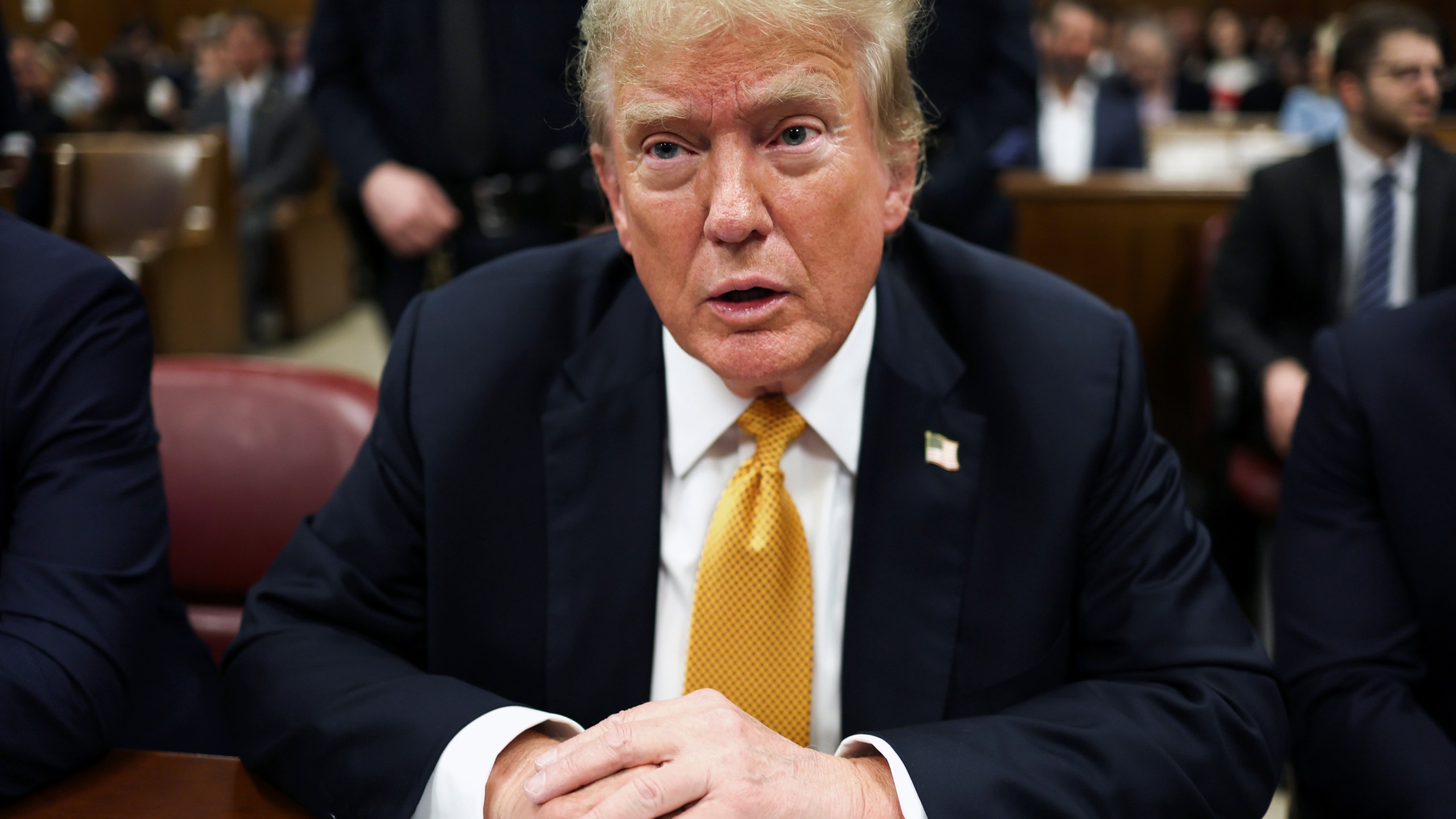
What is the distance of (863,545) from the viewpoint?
1.20 meters

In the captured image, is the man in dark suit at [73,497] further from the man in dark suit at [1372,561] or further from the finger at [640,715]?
the man in dark suit at [1372,561]

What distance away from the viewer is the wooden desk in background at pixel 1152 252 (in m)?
3.70

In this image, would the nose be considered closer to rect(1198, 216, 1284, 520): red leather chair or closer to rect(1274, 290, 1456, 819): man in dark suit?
rect(1274, 290, 1456, 819): man in dark suit

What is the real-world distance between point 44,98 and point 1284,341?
657 centimetres

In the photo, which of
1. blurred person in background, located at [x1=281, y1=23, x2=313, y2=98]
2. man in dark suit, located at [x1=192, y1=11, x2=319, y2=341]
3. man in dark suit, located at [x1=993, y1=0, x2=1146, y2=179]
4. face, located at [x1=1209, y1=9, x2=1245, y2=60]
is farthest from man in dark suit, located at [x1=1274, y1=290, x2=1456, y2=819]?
face, located at [x1=1209, y1=9, x2=1245, y2=60]

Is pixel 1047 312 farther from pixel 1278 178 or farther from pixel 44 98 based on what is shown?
pixel 44 98

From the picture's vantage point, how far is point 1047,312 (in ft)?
4.19

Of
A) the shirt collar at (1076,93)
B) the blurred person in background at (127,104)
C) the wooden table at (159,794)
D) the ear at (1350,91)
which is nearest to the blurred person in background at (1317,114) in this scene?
the shirt collar at (1076,93)

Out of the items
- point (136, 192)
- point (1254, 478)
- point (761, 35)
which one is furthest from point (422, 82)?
point (136, 192)

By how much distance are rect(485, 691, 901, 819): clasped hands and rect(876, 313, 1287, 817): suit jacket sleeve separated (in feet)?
0.21

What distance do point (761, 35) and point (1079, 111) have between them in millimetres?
5312

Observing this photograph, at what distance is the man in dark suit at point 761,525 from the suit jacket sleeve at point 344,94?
1082 millimetres

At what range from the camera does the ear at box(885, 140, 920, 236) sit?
1.22 metres

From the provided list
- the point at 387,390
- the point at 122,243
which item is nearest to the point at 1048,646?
the point at 387,390
